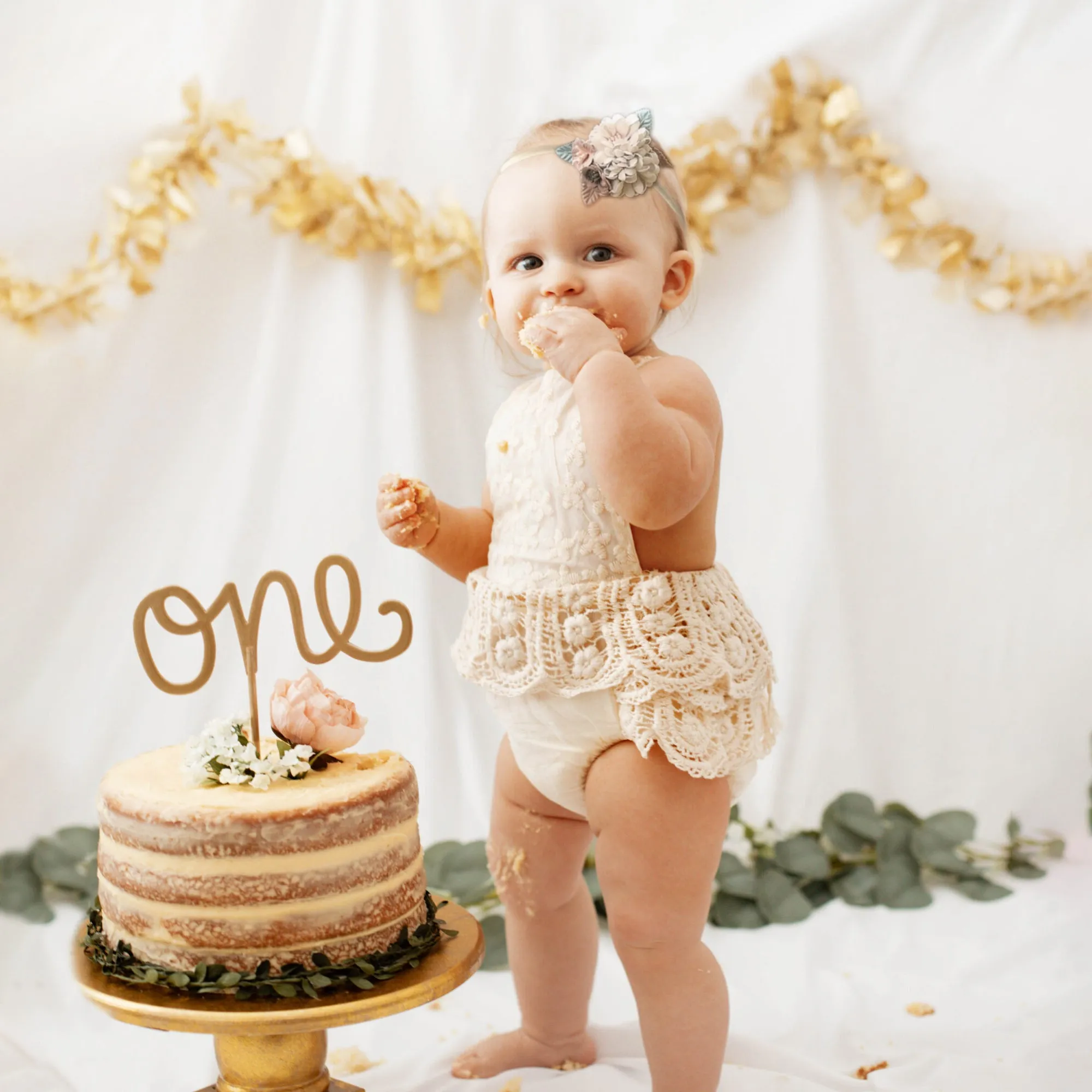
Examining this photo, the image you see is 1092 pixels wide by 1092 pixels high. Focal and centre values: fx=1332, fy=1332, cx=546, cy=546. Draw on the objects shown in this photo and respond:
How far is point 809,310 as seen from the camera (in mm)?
2275

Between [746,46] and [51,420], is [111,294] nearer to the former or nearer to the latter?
[51,420]

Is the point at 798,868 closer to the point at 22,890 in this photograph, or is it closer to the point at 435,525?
the point at 435,525

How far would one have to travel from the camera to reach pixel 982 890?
88.6 inches

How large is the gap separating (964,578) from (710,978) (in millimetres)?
1151

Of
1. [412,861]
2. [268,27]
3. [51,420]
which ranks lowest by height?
[412,861]

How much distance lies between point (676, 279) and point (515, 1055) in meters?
0.99

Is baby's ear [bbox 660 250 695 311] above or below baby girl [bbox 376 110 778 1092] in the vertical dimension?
above

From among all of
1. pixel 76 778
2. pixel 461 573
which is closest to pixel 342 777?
pixel 461 573

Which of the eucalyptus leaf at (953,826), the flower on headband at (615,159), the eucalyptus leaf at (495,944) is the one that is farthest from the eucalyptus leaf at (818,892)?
the flower on headband at (615,159)

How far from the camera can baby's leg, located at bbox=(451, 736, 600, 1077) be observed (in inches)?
62.8

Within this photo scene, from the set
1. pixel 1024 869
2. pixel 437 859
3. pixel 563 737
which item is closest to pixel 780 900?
pixel 1024 869

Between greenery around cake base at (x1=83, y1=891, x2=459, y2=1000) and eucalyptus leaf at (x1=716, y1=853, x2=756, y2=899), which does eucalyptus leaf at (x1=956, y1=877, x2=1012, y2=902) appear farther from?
greenery around cake base at (x1=83, y1=891, x2=459, y2=1000)

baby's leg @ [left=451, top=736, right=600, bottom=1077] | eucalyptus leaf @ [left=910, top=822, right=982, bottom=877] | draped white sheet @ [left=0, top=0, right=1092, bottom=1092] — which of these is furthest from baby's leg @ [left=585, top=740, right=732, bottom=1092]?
eucalyptus leaf @ [left=910, top=822, right=982, bottom=877]

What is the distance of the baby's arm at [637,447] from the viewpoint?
1.29 m
